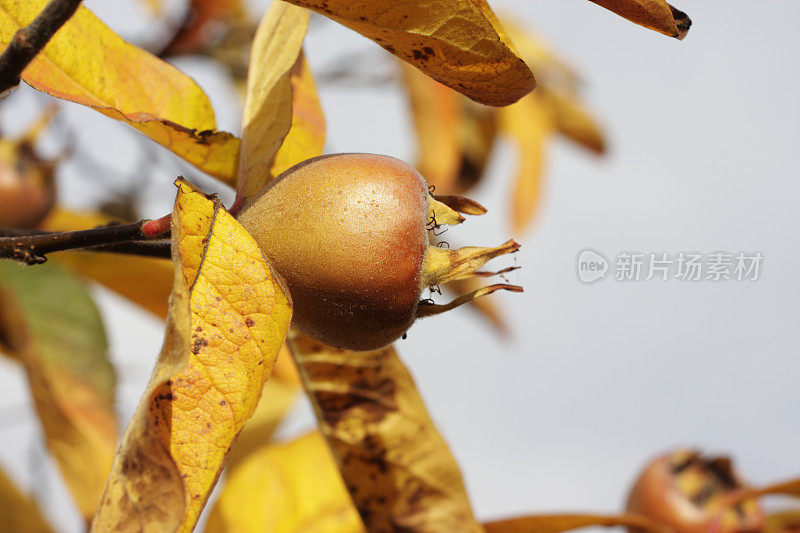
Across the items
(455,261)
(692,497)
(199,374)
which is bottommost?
(692,497)

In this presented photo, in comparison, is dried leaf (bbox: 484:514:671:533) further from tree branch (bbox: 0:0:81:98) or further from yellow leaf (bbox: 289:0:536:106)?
tree branch (bbox: 0:0:81:98)

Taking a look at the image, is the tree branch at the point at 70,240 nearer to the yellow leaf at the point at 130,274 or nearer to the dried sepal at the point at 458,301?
the dried sepal at the point at 458,301

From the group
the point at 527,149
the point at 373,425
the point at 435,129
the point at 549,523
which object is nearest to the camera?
the point at 373,425

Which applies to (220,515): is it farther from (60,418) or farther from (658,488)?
(658,488)

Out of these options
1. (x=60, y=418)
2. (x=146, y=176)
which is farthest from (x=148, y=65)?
(x=146, y=176)

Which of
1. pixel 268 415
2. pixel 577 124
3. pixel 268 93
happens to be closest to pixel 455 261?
pixel 268 93

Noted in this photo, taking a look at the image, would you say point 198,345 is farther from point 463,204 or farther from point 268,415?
point 268,415
